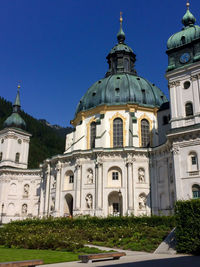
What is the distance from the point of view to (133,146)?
146ft

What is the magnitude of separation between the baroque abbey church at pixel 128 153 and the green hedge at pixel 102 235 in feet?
30.8

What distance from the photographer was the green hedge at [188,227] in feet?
54.2

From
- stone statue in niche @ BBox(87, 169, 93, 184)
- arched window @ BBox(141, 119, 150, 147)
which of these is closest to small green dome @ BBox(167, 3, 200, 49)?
arched window @ BBox(141, 119, 150, 147)

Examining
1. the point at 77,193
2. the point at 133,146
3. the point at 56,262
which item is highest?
the point at 133,146

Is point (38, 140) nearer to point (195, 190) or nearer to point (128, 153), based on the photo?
point (128, 153)

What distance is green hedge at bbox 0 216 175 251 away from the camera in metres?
18.8

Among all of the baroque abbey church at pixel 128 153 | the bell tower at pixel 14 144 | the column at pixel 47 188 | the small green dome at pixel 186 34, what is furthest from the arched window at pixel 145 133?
the bell tower at pixel 14 144

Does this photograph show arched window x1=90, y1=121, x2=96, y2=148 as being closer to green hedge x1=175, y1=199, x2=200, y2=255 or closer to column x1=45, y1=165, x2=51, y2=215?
column x1=45, y1=165, x2=51, y2=215

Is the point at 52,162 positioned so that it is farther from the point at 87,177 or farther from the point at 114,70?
the point at 114,70

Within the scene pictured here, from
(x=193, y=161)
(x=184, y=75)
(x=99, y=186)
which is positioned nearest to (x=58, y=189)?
(x=99, y=186)

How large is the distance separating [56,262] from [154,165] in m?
32.1

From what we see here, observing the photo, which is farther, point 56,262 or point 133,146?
point 133,146

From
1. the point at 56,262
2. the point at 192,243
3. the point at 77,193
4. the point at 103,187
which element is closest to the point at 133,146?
the point at 103,187

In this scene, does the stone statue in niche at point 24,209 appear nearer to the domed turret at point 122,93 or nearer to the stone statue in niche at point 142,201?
the domed turret at point 122,93
